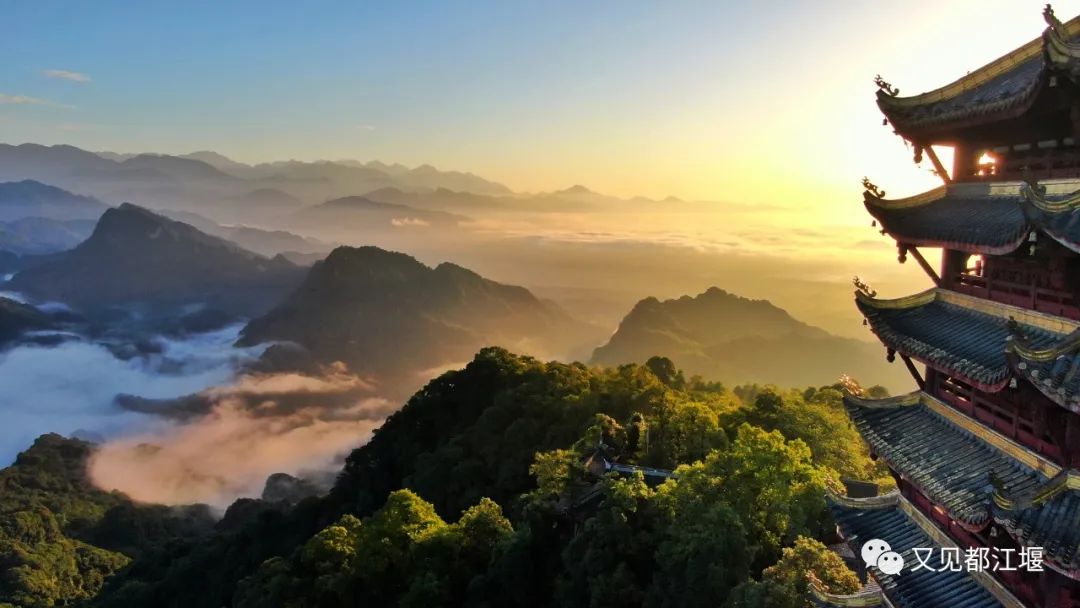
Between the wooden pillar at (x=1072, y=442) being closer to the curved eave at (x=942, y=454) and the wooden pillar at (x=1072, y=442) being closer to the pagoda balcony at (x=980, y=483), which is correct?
the pagoda balcony at (x=980, y=483)

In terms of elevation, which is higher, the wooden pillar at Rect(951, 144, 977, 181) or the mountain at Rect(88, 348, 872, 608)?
the wooden pillar at Rect(951, 144, 977, 181)

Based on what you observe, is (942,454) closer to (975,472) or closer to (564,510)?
(975,472)

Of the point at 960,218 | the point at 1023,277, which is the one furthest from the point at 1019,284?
the point at 960,218

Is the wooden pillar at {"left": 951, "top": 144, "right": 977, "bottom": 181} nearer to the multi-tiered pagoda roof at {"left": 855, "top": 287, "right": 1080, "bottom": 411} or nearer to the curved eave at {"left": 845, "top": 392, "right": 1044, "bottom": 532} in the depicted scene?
the multi-tiered pagoda roof at {"left": 855, "top": 287, "right": 1080, "bottom": 411}

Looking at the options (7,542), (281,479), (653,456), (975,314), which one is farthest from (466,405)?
(281,479)

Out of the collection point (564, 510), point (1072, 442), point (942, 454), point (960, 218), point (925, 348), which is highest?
point (960, 218)

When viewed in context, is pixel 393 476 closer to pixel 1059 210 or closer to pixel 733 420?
pixel 733 420

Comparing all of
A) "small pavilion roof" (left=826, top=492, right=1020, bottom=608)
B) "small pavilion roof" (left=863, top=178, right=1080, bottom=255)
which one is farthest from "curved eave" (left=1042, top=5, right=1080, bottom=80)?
"small pavilion roof" (left=826, top=492, right=1020, bottom=608)
